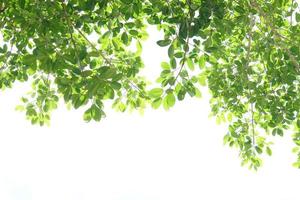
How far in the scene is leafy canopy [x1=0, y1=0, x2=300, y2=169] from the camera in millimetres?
3674

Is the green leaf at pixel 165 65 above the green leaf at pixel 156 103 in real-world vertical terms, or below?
above

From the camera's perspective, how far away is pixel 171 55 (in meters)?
3.90

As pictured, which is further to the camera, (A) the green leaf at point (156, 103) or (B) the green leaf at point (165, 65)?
(B) the green leaf at point (165, 65)

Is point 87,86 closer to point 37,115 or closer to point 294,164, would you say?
point 37,115

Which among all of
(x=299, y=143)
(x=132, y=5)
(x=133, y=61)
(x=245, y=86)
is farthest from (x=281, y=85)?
(x=132, y=5)

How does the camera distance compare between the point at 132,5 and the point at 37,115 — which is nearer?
the point at 132,5

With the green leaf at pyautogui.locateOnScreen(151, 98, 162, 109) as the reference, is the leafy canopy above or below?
above

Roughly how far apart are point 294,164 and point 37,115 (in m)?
4.12

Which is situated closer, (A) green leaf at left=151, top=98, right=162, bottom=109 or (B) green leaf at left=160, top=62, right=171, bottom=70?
(A) green leaf at left=151, top=98, right=162, bottom=109

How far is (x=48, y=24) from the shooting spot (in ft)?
14.0

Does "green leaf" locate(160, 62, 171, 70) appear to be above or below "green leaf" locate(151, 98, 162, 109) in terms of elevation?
above

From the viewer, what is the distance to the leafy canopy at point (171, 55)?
3674 mm

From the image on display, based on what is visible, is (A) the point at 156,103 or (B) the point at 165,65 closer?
(A) the point at 156,103

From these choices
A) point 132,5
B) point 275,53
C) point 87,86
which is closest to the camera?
point 87,86
